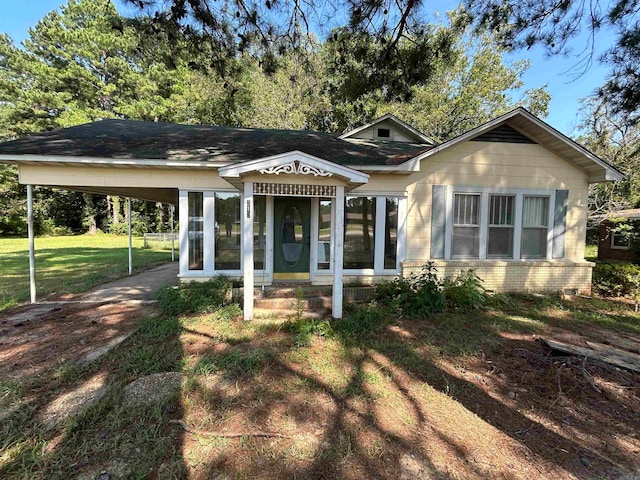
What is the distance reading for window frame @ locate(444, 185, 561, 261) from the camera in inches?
289

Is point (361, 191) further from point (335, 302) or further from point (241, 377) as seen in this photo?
point (241, 377)

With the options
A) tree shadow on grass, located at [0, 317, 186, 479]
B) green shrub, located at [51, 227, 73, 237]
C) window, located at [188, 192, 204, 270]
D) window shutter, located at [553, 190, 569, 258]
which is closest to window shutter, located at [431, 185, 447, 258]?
window shutter, located at [553, 190, 569, 258]

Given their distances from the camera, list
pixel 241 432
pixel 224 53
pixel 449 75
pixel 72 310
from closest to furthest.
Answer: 1. pixel 241 432
2. pixel 224 53
3. pixel 72 310
4. pixel 449 75

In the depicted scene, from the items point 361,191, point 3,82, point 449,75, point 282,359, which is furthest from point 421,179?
point 3,82

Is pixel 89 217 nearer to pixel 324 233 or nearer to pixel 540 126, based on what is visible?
pixel 324 233

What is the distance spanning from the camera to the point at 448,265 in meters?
7.30

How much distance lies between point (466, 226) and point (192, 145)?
685 centimetres

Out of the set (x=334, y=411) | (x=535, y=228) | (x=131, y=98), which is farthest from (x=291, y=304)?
(x=131, y=98)

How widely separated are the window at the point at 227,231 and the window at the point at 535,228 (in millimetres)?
6848

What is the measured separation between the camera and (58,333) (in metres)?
4.82

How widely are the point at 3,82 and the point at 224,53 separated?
2913 cm

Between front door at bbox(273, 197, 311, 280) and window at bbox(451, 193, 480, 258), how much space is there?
3.53 metres

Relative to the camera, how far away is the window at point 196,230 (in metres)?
6.70

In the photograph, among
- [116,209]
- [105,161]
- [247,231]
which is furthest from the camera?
[116,209]
